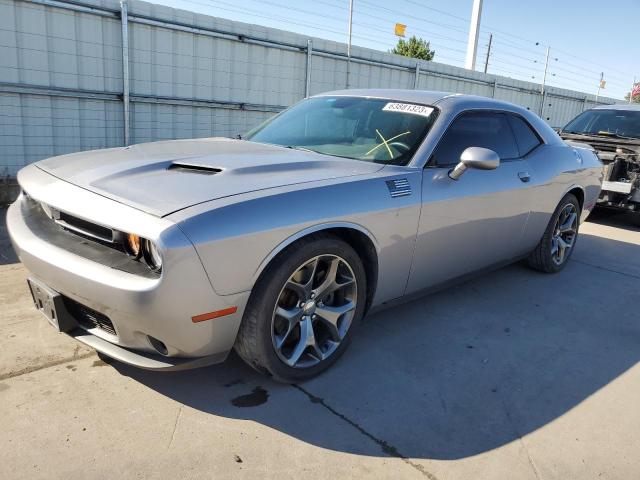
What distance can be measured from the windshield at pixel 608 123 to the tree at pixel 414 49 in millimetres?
39684

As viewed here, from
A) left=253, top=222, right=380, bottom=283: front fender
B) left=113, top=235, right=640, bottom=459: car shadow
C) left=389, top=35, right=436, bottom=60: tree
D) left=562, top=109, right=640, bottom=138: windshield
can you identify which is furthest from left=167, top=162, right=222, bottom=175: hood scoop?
left=389, top=35, right=436, bottom=60: tree

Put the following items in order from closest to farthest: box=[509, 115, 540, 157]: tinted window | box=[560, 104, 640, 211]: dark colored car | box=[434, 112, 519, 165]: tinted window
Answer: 1. box=[434, 112, 519, 165]: tinted window
2. box=[509, 115, 540, 157]: tinted window
3. box=[560, 104, 640, 211]: dark colored car

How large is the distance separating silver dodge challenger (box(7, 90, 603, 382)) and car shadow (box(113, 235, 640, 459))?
240 millimetres

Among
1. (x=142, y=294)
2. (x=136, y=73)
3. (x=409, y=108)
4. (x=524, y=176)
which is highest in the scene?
(x=136, y=73)

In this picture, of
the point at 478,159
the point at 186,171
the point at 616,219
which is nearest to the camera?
the point at 186,171

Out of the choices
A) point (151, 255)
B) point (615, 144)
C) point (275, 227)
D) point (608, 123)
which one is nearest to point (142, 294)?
point (151, 255)

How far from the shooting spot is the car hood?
234cm

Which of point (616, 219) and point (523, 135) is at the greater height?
point (523, 135)

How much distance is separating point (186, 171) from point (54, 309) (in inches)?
35.5

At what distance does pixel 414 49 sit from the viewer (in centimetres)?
4681

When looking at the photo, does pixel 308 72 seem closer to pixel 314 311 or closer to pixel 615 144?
pixel 615 144

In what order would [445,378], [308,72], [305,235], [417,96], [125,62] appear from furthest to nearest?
[308,72] → [125,62] → [417,96] → [445,378] → [305,235]

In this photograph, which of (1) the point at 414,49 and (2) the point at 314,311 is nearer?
(2) the point at 314,311

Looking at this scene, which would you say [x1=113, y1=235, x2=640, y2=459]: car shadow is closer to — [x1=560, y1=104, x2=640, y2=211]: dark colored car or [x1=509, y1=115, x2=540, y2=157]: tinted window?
[x1=509, y1=115, x2=540, y2=157]: tinted window
